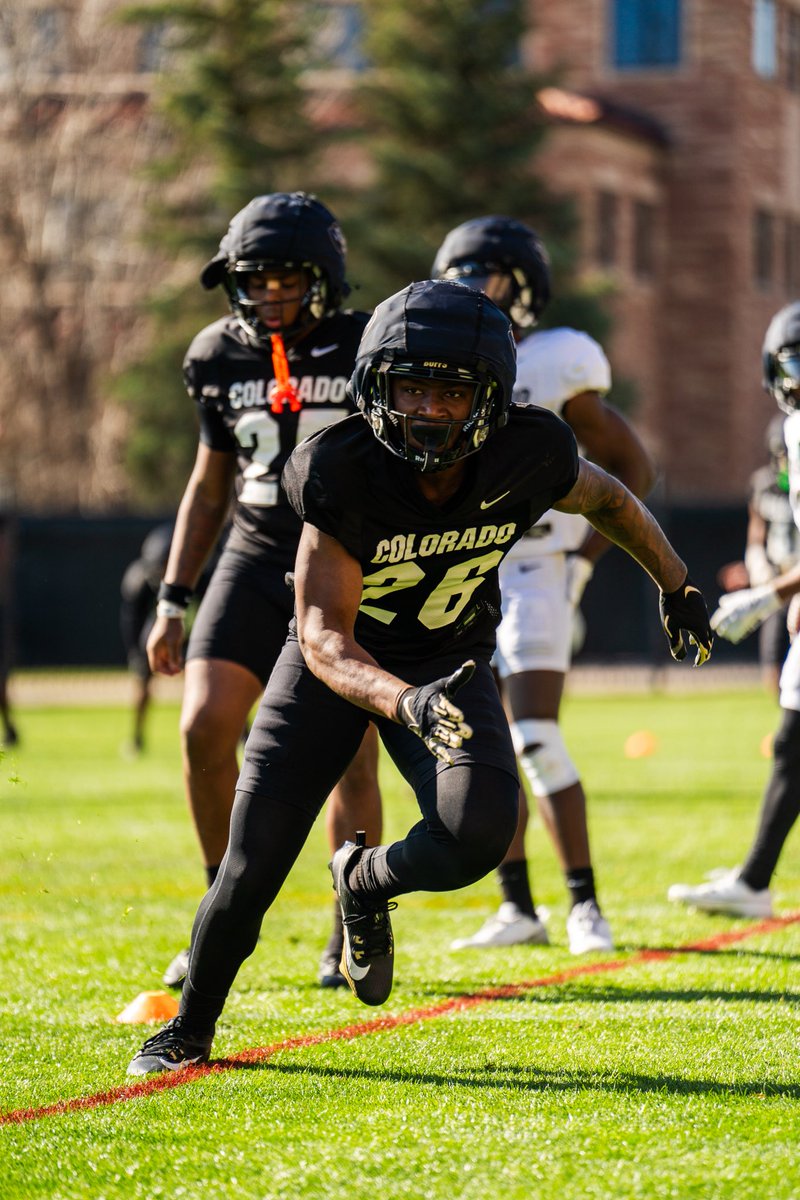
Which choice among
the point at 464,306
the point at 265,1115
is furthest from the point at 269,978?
the point at 464,306

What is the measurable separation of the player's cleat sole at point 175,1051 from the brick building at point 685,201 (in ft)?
92.7

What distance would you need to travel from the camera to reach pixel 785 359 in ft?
19.1

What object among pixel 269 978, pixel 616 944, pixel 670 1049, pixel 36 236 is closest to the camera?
pixel 670 1049

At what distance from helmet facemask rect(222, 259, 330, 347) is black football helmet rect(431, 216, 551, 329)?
0.74 metres

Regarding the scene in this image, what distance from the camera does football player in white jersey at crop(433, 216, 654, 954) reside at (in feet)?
18.7

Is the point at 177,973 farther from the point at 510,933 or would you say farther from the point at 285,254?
the point at 285,254

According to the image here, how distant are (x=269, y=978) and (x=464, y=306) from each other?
2.33 m

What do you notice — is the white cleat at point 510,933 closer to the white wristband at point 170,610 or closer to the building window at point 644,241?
the white wristband at point 170,610

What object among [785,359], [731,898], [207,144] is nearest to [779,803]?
[731,898]

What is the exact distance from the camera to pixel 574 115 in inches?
1201

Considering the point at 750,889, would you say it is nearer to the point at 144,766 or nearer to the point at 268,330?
the point at 268,330

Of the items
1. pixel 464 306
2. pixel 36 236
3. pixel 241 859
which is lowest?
pixel 241 859

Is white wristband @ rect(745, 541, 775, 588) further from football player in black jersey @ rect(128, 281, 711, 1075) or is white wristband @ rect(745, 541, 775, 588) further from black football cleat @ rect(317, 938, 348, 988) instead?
football player in black jersey @ rect(128, 281, 711, 1075)

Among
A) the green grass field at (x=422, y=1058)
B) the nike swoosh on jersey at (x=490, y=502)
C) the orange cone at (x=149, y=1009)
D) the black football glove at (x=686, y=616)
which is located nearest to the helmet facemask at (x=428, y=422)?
the nike swoosh on jersey at (x=490, y=502)
